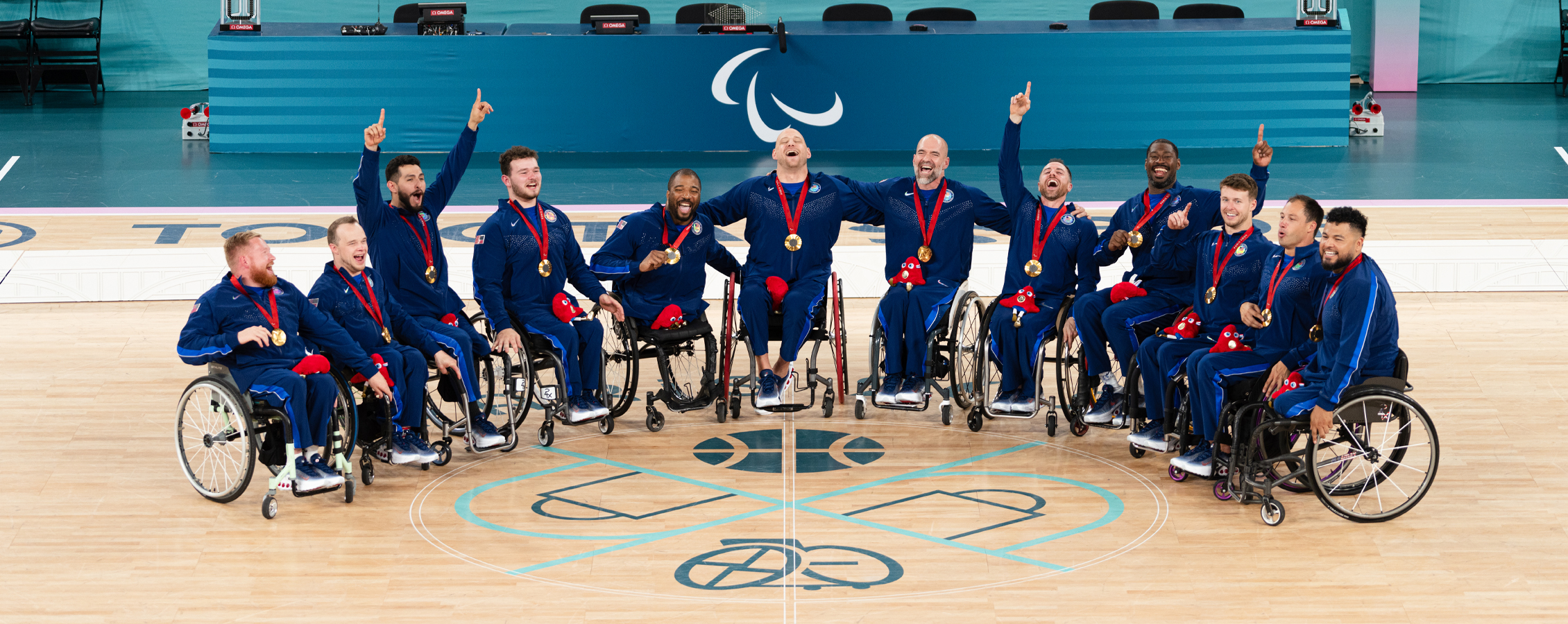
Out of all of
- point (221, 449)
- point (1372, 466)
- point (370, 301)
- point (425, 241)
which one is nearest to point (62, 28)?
point (221, 449)

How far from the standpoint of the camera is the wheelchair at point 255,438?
16.9ft

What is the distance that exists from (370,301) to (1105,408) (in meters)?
3.06

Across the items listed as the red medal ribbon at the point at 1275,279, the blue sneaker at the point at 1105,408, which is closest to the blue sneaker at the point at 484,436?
the blue sneaker at the point at 1105,408

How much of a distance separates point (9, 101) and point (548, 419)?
1181 cm

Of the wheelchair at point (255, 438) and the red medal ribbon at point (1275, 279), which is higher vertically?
the red medal ribbon at point (1275, 279)

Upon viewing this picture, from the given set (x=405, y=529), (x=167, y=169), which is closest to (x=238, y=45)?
(x=167, y=169)

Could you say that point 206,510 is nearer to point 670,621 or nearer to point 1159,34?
point 670,621

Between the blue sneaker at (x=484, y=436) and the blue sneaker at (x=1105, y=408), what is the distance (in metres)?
2.46

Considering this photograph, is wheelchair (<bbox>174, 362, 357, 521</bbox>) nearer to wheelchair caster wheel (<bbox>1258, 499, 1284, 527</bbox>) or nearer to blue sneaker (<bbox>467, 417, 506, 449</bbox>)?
blue sneaker (<bbox>467, 417, 506, 449</bbox>)

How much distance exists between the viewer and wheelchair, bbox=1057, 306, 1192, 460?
593cm

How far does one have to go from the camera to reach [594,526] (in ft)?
17.1

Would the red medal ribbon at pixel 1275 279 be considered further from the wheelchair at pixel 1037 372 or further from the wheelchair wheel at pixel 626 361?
the wheelchair wheel at pixel 626 361

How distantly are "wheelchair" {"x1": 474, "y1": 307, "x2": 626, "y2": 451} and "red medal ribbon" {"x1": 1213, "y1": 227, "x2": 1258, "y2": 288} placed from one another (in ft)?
8.46

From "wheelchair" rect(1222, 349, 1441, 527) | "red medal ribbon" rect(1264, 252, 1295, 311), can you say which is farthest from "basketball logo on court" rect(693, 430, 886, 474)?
"red medal ribbon" rect(1264, 252, 1295, 311)
